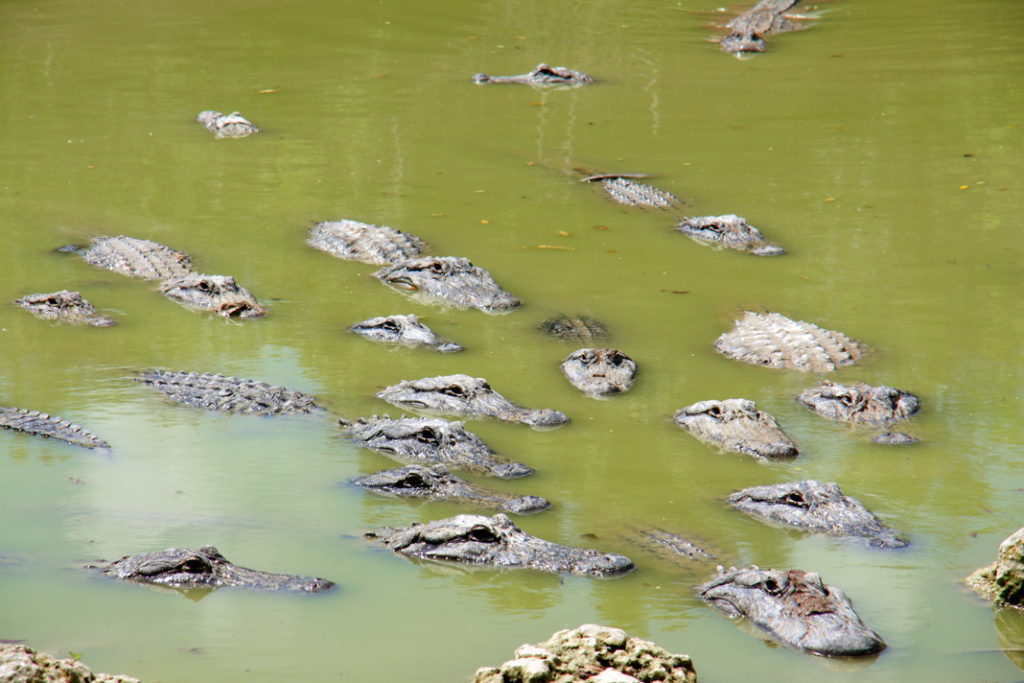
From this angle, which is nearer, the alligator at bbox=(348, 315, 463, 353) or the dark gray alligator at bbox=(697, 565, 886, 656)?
the dark gray alligator at bbox=(697, 565, 886, 656)

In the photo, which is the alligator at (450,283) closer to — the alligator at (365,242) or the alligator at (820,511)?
the alligator at (365,242)

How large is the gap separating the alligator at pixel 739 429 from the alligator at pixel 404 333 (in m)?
Answer: 2.29

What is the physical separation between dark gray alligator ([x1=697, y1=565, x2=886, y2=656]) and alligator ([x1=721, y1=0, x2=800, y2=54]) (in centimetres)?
1573

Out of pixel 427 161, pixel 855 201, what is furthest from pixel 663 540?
pixel 427 161

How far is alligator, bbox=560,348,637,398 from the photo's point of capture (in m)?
8.84

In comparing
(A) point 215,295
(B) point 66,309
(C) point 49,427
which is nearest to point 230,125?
(A) point 215,295

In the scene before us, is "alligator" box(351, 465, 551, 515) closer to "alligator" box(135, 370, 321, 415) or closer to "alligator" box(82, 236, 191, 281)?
"alligator" box(135, 370, 321, 415)

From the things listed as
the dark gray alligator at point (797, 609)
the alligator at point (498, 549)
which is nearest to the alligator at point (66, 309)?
the alligator at point (498, 549)

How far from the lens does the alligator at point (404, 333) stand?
970 cm

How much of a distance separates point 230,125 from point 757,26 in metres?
10.2

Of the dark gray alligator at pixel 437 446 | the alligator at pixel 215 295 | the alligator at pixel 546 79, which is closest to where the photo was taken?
the dark gray alligator at pixel 437 446

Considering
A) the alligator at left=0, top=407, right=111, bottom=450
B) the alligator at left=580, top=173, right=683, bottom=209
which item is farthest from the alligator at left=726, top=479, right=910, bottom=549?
the alligator at left=580, top=173, right=683, bottom=209

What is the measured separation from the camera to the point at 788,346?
946 centimetres

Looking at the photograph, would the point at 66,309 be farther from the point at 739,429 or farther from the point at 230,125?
the point at 230,125
